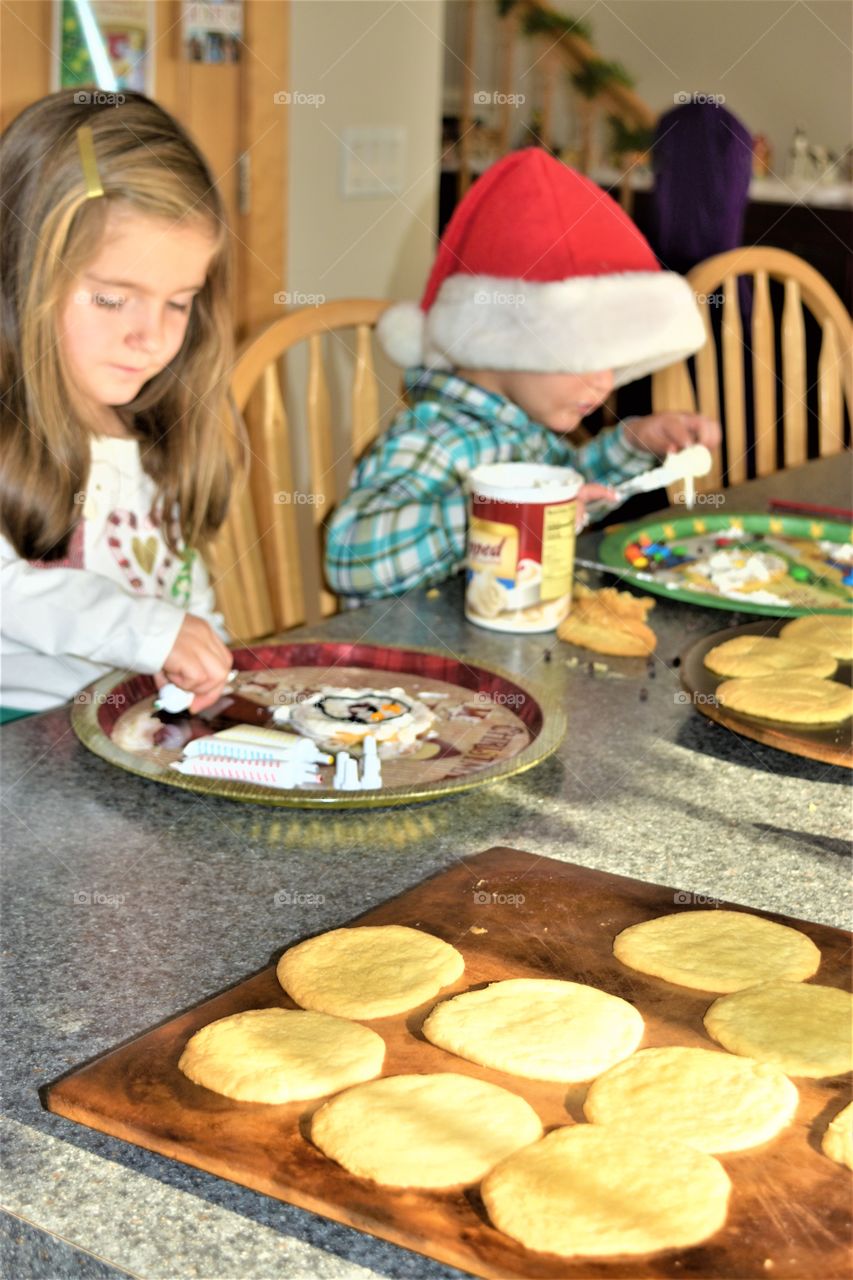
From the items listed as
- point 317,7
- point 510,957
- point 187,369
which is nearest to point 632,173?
point 317,7

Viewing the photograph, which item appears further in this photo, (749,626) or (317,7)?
(317,7)

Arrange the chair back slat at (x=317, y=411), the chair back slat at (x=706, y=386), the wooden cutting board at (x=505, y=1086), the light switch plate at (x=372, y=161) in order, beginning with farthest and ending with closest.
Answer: the light switch plate at (x=372, y=161)
the chair back slat at (x=706, y=386)
the chair back slat at (x=317, y=411)
the wooden cutting board at (x=505, y=1086)

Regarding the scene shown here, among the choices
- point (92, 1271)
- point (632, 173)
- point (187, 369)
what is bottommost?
point (92, 1271)

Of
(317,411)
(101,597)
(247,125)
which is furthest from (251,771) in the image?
(247,125)

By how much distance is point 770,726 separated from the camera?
3.42 ft

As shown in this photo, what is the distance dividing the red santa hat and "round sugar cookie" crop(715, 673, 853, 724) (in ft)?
2.16

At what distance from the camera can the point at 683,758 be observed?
3.37 ft

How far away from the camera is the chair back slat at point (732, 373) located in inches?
91.3

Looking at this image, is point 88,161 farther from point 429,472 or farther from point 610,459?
point 610,459

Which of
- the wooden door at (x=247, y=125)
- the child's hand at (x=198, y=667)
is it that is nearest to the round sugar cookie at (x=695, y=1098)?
the child's hand at (x=198, y=667)

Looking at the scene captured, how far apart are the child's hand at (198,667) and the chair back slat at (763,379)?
150 centimetres

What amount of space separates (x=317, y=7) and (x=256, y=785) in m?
2.22

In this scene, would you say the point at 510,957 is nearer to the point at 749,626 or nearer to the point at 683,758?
the point at 683,758

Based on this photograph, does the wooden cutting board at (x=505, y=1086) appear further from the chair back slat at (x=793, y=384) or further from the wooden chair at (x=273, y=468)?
the chair back slat at (x=793, y=384)
